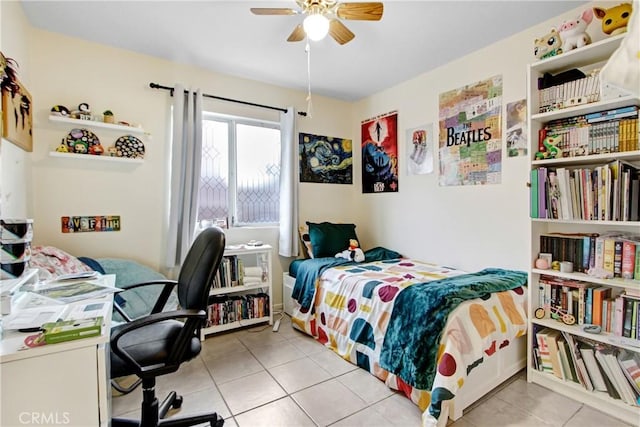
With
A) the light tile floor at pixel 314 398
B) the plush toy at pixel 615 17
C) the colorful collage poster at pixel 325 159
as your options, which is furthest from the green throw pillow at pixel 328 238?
the plush toy at pixel 615 17

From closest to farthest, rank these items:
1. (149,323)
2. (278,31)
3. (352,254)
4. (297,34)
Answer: (149,323)
(297,34)
(278,31)
(352,254)

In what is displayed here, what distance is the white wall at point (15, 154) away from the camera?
1.72m

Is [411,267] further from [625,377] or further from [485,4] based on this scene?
[485,4]

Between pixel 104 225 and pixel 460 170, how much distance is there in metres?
3.16

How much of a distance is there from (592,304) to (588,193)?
68 centimetres

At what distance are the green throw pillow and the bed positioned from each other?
1.68ft

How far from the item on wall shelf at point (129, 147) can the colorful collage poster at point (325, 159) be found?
5.24 ft

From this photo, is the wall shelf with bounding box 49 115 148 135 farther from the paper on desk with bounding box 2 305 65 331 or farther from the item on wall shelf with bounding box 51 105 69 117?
the paper on desk with bounding box 2 305 65 331

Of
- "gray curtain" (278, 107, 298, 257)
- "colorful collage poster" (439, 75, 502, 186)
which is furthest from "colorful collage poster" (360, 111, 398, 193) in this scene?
"gray curtain" (278, 107, 298, 257)

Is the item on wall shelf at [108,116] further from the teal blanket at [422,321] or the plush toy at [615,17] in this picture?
the plush toy at [615,17]

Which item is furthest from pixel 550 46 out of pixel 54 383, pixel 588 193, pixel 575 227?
pixel 54 383

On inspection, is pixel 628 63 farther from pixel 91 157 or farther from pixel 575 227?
pixel 91 157

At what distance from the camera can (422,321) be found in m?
1.79

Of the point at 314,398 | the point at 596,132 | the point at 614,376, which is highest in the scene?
the point at 596,132
